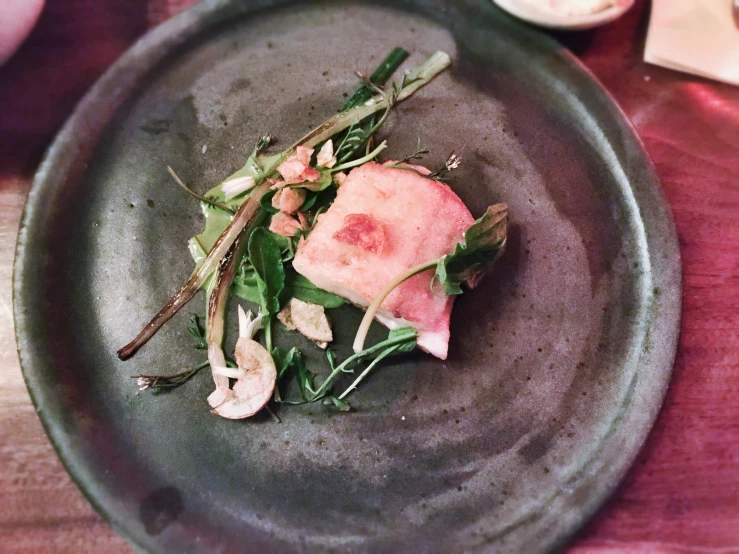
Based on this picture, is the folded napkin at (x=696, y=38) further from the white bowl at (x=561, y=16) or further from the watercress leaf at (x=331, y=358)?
the watercress leaf at (x=331, y=358)

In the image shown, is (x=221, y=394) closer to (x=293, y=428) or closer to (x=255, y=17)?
(x=293, y=428)

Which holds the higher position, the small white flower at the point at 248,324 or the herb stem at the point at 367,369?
the small white flower at the point at 248,324

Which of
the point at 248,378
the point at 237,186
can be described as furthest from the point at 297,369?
the point at 237,186

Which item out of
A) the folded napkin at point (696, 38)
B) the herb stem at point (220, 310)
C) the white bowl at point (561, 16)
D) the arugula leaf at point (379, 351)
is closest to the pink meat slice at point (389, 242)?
the arugula leaf at point (379, 351)

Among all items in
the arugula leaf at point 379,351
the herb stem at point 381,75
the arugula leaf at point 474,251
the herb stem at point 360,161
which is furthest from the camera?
the herb stem at point 381,75

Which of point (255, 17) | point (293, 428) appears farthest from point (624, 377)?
point (255, 17)

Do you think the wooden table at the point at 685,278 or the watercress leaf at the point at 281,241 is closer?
the wooden table at the point at 685,278

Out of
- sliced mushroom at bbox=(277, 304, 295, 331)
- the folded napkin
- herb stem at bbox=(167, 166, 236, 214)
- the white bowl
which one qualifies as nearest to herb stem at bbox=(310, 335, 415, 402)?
sliced mushroom at bbox=(277, 304, 295, 331)
